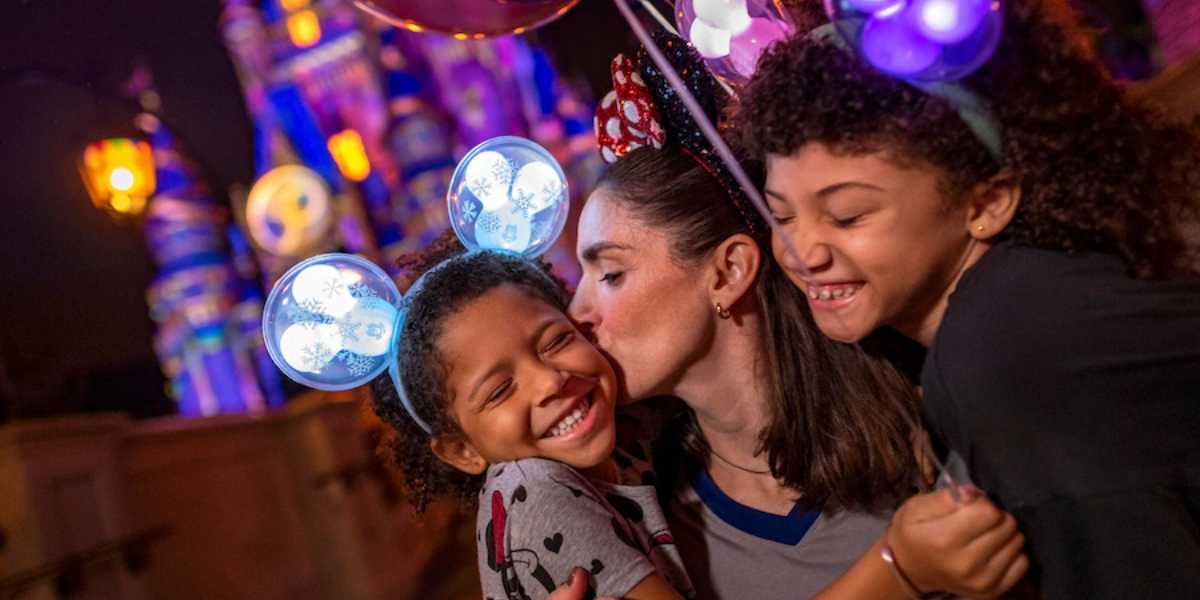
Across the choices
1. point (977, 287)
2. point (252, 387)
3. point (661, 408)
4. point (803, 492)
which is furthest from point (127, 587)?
point (252, 387)

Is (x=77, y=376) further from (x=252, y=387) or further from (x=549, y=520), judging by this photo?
(x=252, y=387)

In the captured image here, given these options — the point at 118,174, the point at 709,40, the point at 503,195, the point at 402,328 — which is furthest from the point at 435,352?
the point at 118,174

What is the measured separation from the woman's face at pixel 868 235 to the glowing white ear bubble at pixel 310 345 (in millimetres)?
858

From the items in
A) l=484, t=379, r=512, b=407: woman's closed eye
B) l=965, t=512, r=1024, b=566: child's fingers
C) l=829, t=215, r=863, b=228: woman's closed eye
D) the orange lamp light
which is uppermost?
the orange lamp light

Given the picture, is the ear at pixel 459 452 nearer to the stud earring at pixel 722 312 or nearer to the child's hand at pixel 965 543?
the stud earring at pixel 722 312

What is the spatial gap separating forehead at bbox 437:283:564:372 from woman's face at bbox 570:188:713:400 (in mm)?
108

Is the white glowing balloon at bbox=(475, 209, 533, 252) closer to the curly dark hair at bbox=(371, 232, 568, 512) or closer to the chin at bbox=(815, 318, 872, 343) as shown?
the curly dark hair at bbox=(371, 232, 568, 512)

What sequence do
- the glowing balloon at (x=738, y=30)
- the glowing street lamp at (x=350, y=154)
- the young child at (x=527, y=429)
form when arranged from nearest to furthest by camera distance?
the young child at (x=527, y=429), the glowing balloon at (x=738, y=30), the glowing street lamp at (x=350, y=154)

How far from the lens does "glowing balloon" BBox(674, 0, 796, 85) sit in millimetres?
1596

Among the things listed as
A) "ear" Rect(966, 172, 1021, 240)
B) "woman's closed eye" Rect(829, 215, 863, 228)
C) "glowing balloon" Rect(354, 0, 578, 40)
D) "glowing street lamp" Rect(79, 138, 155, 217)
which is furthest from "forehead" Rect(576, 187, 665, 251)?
"glowing street lamp" Rect(79, 138, 155, 217)

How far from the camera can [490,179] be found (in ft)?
6.20

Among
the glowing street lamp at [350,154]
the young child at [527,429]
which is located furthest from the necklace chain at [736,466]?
the glowing street lamp at [350,154]

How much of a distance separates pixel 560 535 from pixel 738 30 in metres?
0.89

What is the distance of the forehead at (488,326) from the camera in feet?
5.50
